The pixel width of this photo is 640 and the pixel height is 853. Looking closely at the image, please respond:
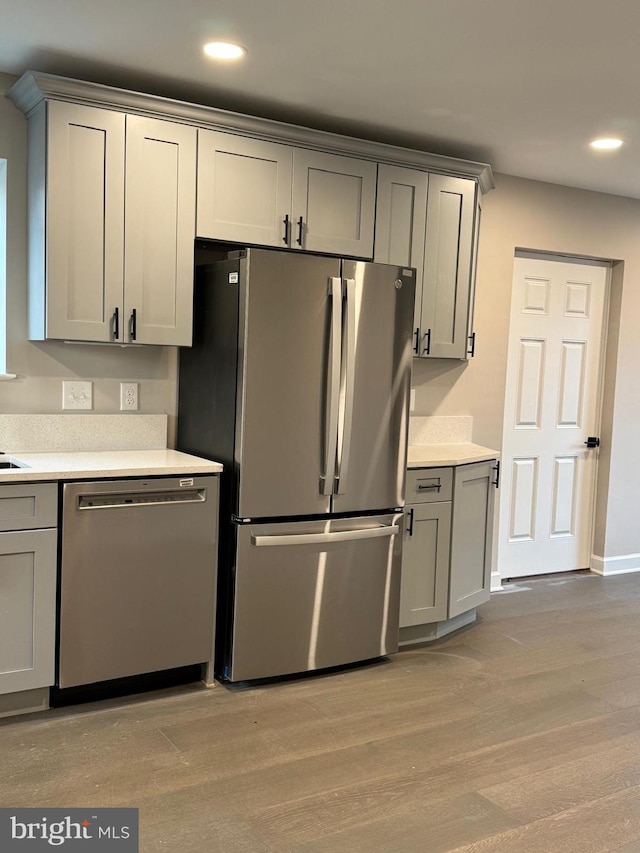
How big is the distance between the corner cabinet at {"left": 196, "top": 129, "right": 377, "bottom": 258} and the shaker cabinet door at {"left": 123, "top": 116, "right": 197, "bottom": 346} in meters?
0.08

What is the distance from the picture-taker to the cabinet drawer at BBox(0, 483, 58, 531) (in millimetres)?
2701

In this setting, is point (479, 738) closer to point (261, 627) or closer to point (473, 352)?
point (261, 627)

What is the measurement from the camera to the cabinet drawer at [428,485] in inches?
143

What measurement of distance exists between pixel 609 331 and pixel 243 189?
2.89m

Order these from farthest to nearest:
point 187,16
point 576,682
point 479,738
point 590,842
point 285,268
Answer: point 576,682
point 285,268
point 479,738
point 187,16
point 590,842

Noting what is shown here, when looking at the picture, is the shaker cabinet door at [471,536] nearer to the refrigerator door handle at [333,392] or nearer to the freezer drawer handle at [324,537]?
the freezer drawer handle at [324,537]

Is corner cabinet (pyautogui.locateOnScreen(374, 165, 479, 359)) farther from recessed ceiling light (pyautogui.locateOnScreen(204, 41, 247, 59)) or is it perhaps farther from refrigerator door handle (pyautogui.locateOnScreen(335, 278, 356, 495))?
recessed ceiling light (pyautogui.locateOnScreen(204, 41, 247, 59))

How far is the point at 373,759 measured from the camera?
266 centimetres

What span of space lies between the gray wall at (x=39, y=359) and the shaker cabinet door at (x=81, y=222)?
0.10m

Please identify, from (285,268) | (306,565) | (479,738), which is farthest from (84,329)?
(479,738)

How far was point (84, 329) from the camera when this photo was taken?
10.3ft

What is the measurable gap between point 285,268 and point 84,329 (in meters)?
0.83

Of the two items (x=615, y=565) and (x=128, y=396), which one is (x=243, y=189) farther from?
(x=615, y=565)

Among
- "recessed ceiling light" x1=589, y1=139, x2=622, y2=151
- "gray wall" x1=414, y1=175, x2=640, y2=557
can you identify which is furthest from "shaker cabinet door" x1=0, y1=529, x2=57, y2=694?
"recessed ceiling light" x1=589, y1=139, x2=622, y2=151
